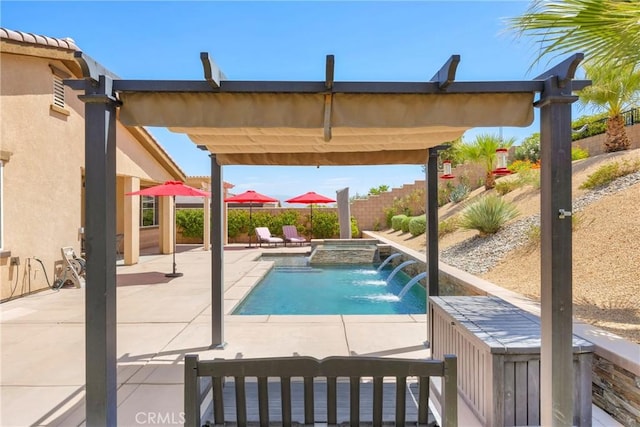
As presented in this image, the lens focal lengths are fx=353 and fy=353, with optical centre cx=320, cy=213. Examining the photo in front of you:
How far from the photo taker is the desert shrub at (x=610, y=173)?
945cm

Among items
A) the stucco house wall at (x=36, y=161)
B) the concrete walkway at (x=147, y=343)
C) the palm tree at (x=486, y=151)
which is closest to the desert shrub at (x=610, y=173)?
the palm tree at (x=486, y=151)

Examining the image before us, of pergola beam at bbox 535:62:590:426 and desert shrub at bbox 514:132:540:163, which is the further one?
desert shrub at bbox 514:132:540:163

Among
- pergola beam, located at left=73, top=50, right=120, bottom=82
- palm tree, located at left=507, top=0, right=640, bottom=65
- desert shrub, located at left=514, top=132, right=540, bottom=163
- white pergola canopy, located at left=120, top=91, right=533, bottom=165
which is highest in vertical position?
desert shrub, located at left=514, top=132, right=540, bottom=163

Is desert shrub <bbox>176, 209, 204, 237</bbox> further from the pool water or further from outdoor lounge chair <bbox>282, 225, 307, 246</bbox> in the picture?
the pool water

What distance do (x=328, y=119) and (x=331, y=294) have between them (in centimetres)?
666

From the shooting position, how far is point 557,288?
2.26 metres

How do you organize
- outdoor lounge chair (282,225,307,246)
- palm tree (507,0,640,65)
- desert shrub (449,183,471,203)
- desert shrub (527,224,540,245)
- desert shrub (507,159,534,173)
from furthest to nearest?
desert shrub (449,183,471,203), outdoor lounge chair (282,225,307,246), desert shrub (507,159,534,173), desert shrub (527,224,540,245), palm tree (507,0,640,65)

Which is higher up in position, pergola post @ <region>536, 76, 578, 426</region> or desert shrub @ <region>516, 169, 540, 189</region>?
desert shrub @ <region>516, 169, 540, 189</region>

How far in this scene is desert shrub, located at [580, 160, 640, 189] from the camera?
31.0 feet

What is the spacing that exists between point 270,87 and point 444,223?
43.6ft

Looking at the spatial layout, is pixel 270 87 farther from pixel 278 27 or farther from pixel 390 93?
pixel 278 27

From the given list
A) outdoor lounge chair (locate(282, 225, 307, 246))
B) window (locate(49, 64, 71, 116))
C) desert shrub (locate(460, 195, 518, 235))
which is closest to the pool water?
desert shrub (locate(460, 195, 518, 235))

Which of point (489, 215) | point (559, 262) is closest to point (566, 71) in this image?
point (559, 262)

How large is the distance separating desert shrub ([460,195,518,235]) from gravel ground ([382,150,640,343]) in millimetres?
246
